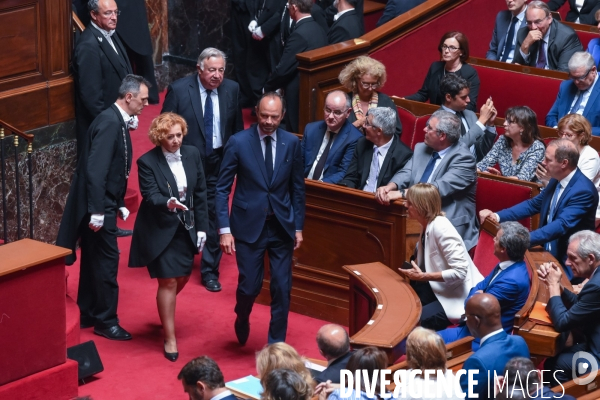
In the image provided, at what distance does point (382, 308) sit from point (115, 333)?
67.8 inches

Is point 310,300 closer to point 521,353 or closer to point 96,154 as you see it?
point 96,154

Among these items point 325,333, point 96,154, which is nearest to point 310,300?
point 96,154

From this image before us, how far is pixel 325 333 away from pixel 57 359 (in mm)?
1609

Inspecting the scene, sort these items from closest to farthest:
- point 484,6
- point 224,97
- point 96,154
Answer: point 96,154, point 224,97, point 484,6

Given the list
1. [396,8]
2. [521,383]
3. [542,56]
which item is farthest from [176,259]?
[396,8]

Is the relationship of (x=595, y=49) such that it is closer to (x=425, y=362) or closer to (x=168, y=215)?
(x=168, y=215)

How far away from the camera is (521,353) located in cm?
422

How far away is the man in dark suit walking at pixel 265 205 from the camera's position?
221 inches

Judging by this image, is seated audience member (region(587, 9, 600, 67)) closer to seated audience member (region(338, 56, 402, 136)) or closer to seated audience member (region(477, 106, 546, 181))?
seated audience member (region(477, 106, 546, 181))

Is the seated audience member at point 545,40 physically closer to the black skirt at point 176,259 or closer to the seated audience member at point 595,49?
the seated audience member at point 595,49

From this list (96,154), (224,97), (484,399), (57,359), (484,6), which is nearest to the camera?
(484,399)

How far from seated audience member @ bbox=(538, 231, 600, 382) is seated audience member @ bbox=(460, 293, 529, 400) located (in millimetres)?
335

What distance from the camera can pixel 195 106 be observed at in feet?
21.5

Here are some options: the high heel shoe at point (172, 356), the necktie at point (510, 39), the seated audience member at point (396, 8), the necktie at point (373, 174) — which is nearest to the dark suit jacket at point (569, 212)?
the necktie at point (373, 174)
